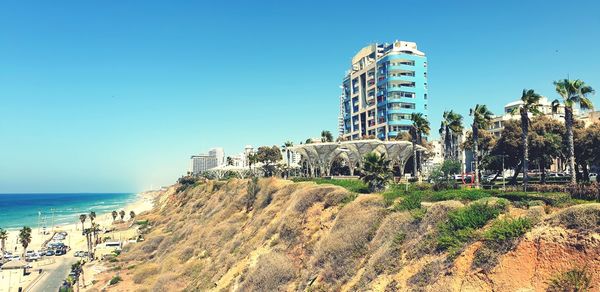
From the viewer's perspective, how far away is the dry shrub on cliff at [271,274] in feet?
104

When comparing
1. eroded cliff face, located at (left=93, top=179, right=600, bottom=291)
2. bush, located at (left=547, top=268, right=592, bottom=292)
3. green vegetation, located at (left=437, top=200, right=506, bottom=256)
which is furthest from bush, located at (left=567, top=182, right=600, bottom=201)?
bush, located at (left=547, top=268, right=592, bottom=292)

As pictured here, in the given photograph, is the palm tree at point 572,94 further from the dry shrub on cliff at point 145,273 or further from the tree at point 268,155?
the tree at point 268,155

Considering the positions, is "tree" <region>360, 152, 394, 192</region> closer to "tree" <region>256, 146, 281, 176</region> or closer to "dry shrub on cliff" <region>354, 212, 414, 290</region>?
"dry shrub on cliff" <region>354, 212, 414, 290</region>

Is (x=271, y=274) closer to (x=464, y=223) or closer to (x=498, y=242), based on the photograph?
(x=464, y=223)

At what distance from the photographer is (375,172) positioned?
39.9 metres

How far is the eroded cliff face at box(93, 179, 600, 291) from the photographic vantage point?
17.8 meters

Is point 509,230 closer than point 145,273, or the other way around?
point 509,230

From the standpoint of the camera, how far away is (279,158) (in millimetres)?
119000

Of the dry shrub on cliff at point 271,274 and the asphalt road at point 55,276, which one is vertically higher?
the dry shrub on cliff at point 271,274

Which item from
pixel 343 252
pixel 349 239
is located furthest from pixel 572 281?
pixel 349 239

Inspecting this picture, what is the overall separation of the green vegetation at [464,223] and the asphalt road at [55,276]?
58.3 metres

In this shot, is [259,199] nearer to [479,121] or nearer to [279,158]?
[479,121]

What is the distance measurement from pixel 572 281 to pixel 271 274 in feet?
72.4

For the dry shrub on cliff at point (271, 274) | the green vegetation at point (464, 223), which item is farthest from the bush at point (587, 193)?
the dry shrub on cliff at point (271, 274)
